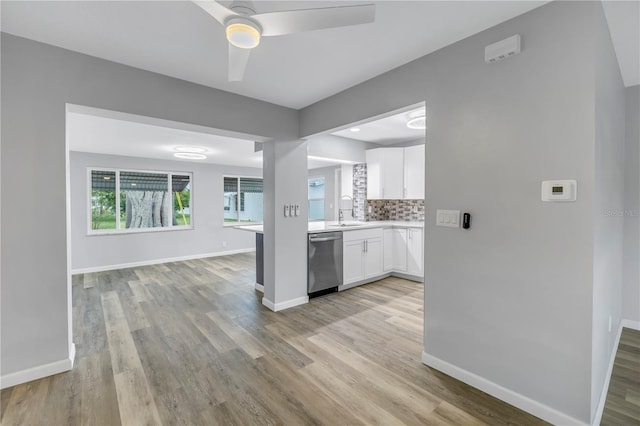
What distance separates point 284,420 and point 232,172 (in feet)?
22.4

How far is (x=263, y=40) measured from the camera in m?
2.08

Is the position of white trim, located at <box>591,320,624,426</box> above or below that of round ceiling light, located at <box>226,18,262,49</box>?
below

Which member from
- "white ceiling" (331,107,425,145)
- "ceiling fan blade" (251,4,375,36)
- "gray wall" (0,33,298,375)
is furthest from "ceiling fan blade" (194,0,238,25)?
"white ceiling" (331,107,425,145)

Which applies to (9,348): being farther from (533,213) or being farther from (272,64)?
(533,213)

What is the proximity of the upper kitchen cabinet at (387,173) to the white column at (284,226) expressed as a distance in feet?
6.39

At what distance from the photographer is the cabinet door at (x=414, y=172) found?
4.92m

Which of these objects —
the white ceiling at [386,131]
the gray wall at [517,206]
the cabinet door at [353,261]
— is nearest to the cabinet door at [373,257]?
the cabinet door at [353,261]

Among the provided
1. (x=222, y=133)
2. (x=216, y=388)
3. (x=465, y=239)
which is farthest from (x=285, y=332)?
(x=222, y=133)

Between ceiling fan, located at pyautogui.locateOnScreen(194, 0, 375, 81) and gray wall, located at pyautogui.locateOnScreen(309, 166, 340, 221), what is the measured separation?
5768 millimetres

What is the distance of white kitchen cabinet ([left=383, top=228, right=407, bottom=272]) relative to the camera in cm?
482

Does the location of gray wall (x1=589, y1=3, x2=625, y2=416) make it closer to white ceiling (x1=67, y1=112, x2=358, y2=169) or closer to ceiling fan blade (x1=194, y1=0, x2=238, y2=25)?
ceiling fan blade (x1=194, y1=0, x2=238, y2=25)

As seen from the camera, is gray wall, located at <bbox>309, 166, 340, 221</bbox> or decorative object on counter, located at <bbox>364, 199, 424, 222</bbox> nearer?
decorative object on counter, located at <bbox>364, 199, 424, 222</bbox>

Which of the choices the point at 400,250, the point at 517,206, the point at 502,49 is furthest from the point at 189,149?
the point at 517,206

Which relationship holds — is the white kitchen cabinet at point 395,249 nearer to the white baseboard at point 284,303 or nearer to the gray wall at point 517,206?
the white baseboard at point 284,303
